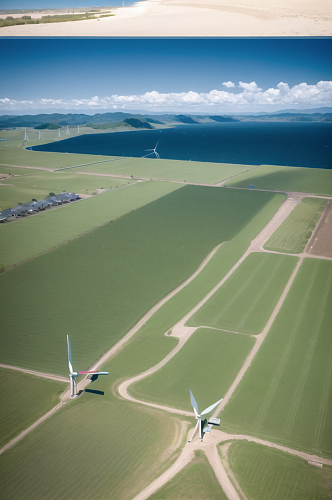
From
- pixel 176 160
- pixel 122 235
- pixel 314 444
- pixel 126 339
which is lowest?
pixel 314 444

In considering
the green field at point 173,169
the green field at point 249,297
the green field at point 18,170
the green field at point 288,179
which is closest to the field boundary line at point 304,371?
the green field at point 249,297

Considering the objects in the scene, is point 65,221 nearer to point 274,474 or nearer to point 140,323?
point 140,323

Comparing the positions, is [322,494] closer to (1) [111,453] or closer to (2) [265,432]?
(2) [265,432]

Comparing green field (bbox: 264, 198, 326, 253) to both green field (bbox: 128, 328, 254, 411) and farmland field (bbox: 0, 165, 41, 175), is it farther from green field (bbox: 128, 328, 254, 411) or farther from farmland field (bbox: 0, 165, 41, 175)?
farmland field (bbox: 0, 165, 41, 175)

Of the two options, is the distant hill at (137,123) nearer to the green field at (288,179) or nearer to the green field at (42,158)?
the green field at (42,158)

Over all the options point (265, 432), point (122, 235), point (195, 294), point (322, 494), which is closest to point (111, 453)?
point (265, 432)

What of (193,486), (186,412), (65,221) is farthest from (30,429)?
(65,221)

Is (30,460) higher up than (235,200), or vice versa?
(235,200)
